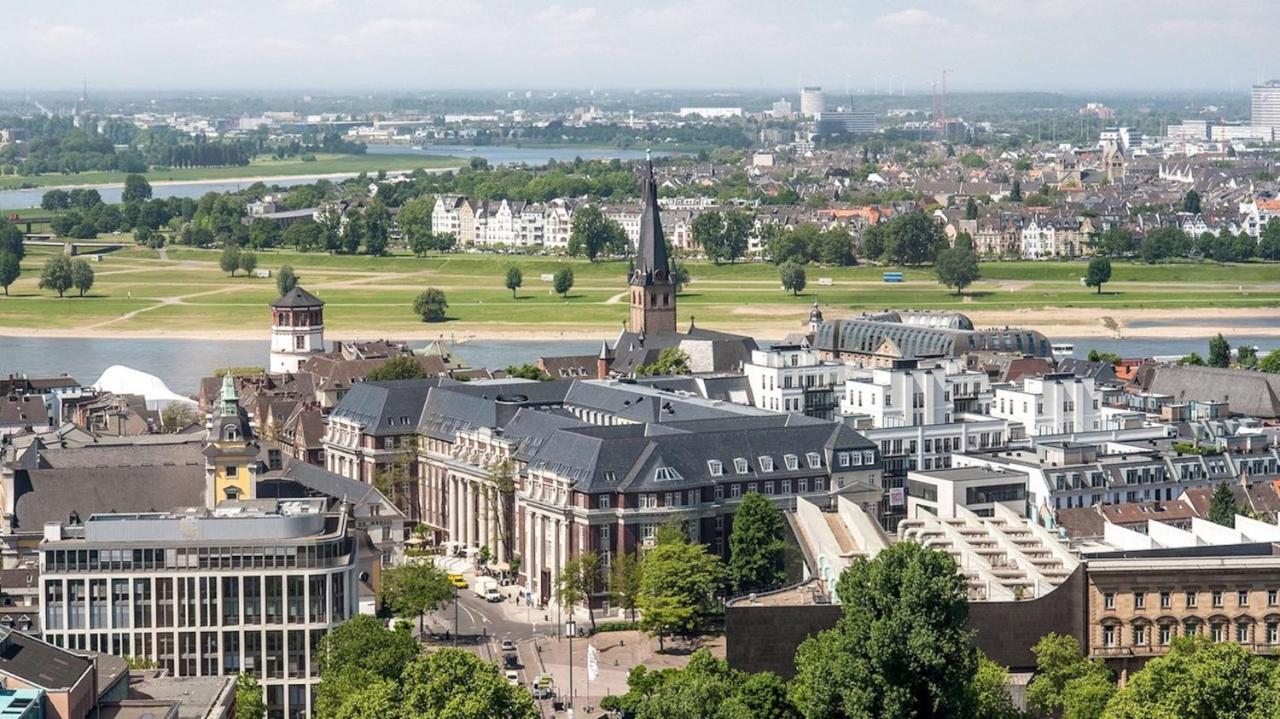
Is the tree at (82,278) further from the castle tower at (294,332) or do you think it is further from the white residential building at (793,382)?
the white residential building at (793,382)

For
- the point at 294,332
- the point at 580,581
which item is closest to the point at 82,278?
the point at 294,332

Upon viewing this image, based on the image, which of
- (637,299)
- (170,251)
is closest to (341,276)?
(170,251)

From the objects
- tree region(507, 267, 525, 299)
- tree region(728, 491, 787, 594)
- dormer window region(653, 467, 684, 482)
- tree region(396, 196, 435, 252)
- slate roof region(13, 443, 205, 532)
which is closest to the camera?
slate roof region(13, 443, 205, 532)

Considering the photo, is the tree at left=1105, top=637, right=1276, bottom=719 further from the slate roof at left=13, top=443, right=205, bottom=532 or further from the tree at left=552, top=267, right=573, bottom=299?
the tree at left=552, top=267, right=573, bottom=299

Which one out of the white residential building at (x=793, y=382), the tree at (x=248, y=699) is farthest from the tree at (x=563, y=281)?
the tree at (x=248, y=699)

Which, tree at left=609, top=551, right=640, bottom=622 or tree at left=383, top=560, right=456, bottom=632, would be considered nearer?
tree at left=383, top=560, right=456, bottom=632

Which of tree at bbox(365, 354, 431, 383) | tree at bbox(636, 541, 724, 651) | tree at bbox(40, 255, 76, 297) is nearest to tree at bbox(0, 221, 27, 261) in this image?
tree at bbox(40, 255, 76, 297)

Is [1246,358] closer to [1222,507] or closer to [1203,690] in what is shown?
[1222,507]
